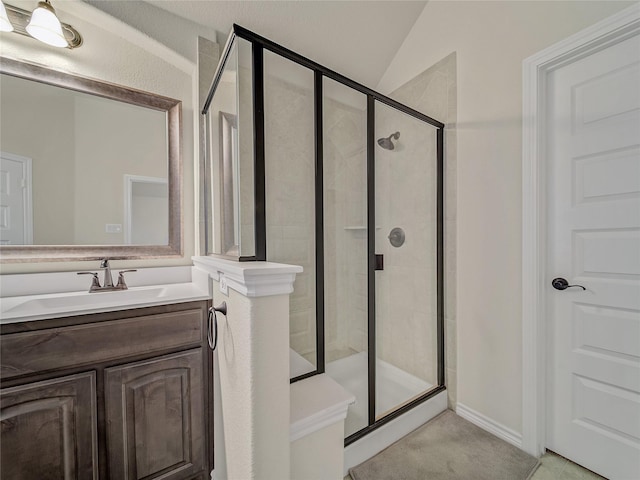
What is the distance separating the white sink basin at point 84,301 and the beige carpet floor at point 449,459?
47.7 inches

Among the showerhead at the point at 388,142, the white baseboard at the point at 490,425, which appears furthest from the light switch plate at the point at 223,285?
the white baseboard at the point at 490,425

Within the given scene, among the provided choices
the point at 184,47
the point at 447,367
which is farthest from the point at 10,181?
the point at 447,367

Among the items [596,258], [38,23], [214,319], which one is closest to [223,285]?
[214,319]

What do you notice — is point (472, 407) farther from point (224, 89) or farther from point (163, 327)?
point (224, 89)

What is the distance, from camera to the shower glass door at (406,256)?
6.31 feet

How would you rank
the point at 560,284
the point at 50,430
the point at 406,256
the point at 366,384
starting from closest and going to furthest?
1. the point at 50,430
2. the point at 560,284
3. the point at 366,384
4. the point at 406,256

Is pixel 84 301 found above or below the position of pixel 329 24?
below

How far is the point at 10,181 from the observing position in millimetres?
1350

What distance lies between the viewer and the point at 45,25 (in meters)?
1.30

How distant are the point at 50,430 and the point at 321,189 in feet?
4.84

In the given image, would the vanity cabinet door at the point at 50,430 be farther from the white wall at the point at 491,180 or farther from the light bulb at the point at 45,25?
the white wall at the point at 491,180

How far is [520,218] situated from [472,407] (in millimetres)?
1184

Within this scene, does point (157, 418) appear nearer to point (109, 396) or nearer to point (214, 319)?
point (109, 396)

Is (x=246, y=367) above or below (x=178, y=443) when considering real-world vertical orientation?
above
